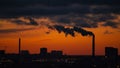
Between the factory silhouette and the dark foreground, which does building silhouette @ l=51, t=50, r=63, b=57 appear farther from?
the dark foreground

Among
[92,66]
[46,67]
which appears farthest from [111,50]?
[46,67]

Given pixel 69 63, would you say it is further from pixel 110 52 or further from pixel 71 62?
pixel 110 52

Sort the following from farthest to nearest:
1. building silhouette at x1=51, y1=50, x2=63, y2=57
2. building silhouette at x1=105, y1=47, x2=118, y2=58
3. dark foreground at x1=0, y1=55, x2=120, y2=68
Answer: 1. building silhouette at x1=51, y1=50, x2=63, y2=57
2. building silhouette at x1=105, y1=47, x2=118, y2=58
3. dark foreground at x1=0, y1=55, x2=120, y2=68

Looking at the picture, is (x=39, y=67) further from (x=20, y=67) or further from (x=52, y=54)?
(x=52, y=54)

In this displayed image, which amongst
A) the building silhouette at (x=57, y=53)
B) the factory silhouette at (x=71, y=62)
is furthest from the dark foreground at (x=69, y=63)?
the building silhouette at (x=57, y=53)

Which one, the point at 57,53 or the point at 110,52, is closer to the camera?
the point at 110,52

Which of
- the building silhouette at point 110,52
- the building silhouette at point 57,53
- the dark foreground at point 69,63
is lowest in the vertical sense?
the building silhouette at point 57,53

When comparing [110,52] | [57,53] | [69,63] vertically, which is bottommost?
[57,53]

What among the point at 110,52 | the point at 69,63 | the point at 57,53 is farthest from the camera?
the point at 57,53

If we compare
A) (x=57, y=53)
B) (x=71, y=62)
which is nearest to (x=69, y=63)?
(x=71, y=62)

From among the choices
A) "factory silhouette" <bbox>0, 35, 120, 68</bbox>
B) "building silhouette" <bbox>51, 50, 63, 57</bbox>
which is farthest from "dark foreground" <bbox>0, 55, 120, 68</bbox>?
"building silhouette" <bbox>51, 50, 63, 57</bbox>

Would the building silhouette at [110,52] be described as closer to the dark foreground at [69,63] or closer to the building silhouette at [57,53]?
the dark foreground at [69,63]

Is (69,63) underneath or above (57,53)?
above

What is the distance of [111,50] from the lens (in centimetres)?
12625
